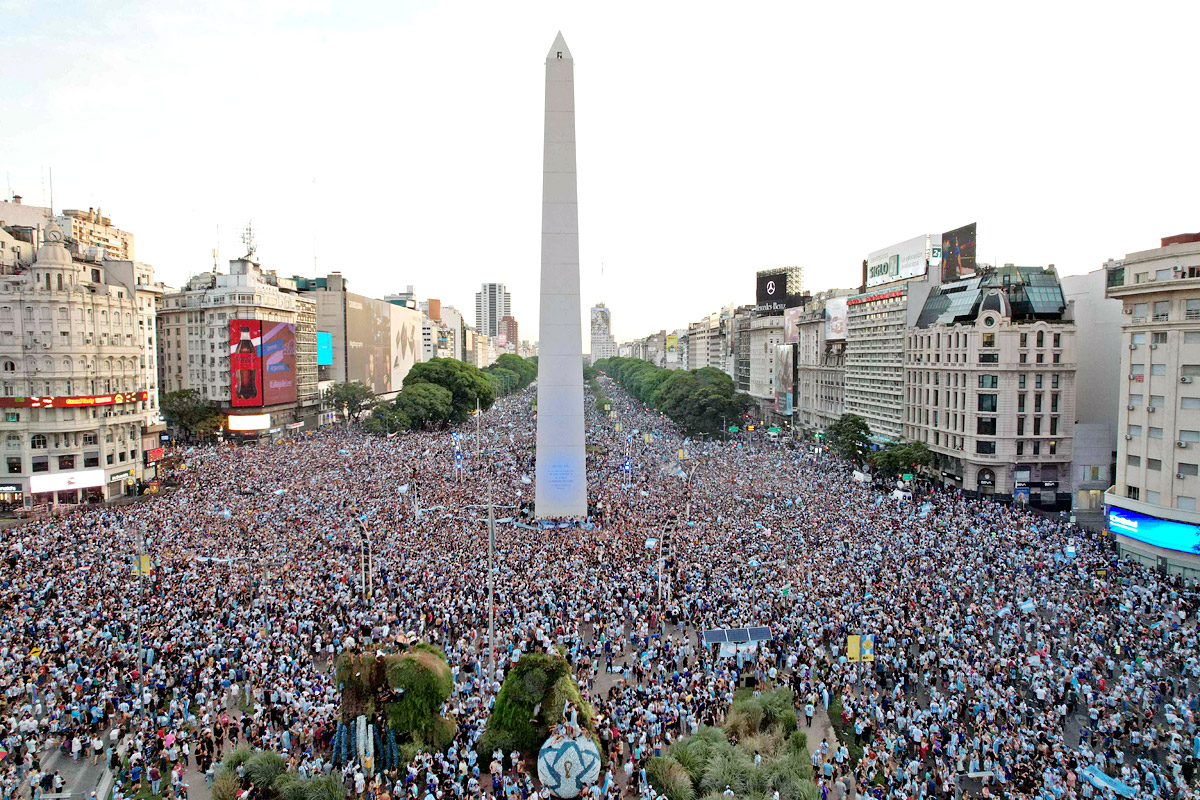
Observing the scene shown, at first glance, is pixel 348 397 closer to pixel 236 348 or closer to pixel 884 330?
pixel 236 348

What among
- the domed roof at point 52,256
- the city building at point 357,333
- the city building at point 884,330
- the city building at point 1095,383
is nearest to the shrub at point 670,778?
the city building at point 1095,383

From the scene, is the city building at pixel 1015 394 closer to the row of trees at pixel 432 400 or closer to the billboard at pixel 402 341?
the row of trees at pixel 432 400

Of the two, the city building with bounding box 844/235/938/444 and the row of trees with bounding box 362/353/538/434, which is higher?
the city building with bounding box 844/235/938/444

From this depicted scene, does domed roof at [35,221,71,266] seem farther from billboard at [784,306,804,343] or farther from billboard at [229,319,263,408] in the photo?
Answer: billboard at [784,306,804,343]

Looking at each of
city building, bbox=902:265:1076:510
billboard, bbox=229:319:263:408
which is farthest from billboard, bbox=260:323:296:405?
city building, bbox=902:265:1076:510

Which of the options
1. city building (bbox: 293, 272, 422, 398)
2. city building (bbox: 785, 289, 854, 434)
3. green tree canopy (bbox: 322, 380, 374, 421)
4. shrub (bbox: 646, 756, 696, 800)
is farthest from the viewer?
city building (bbox: 293, 272, 422, 398)

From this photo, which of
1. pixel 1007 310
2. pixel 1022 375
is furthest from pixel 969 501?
pixel 1007 310

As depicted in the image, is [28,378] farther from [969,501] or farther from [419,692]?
[969,501]
